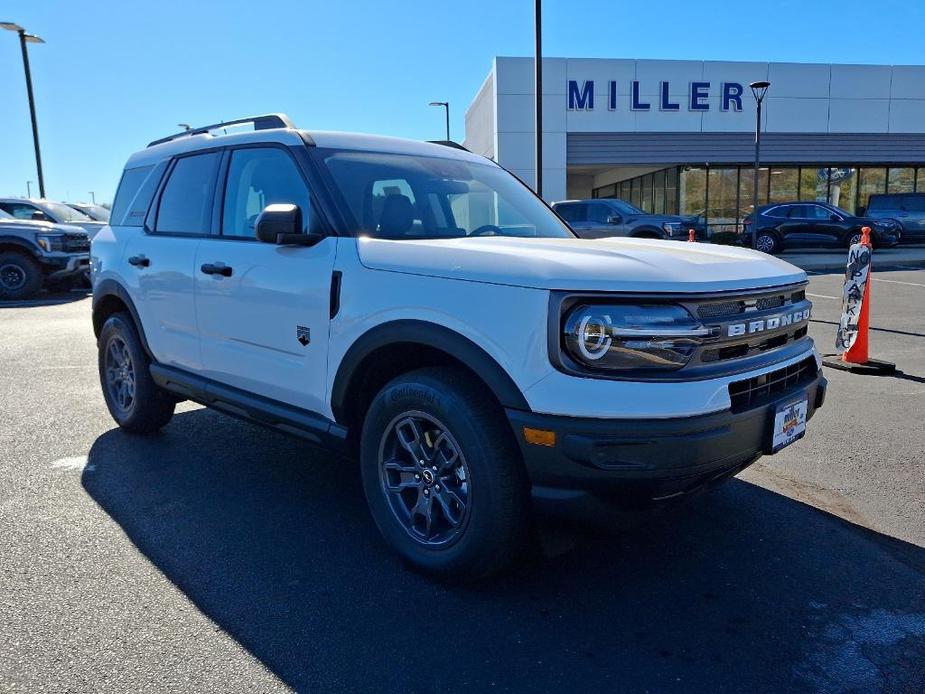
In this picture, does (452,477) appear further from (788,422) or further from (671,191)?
(671,191)

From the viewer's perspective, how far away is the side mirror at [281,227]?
3.17 m

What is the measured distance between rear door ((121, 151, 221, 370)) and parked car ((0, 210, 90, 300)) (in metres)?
10.1

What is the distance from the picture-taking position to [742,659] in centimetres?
245

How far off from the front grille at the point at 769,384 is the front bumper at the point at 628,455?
76 mm

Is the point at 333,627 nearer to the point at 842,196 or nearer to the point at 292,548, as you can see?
the point at 292,548

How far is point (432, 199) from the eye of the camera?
3777 millimetres

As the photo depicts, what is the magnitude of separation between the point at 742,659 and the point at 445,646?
3.25 ft

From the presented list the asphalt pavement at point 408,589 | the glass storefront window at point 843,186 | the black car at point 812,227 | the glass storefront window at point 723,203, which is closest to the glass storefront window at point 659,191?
the glass storefront window at point 723,203

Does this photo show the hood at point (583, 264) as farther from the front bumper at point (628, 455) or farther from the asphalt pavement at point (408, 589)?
the asphalt pavement at point (408, 589)

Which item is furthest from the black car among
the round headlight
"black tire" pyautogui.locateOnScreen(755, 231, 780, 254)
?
the round headlight

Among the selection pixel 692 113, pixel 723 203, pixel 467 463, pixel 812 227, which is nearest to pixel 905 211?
pixel 812 227

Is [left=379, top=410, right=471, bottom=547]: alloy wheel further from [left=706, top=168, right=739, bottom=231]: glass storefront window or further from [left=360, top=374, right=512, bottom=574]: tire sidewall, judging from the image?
[left=706, top=168, right=739, bottom=231]: glass storefront window

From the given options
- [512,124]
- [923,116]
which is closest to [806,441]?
[512,124]

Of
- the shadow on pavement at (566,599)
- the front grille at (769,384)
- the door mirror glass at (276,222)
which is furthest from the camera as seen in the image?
the door mirror glass at (276,222)
